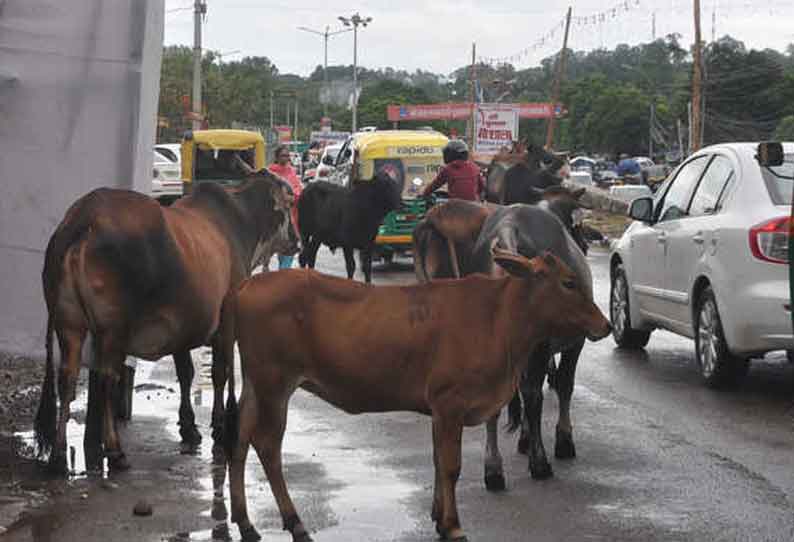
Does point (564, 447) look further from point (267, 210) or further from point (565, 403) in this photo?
point (267, 210)

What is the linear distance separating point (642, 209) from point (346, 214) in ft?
28.3

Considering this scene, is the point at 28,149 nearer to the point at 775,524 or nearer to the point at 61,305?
the point at 61,305

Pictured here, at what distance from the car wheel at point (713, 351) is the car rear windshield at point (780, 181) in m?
0.92

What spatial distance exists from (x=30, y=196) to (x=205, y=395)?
8.22 feet

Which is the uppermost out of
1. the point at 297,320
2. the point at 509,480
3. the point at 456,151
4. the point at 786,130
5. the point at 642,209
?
the point at 786,130

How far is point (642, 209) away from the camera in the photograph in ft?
44.6

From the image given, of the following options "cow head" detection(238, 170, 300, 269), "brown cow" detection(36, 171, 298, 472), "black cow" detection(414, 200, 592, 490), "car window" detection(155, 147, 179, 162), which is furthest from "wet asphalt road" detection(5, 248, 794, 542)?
"car window" detection(155, 147, 179, 162)

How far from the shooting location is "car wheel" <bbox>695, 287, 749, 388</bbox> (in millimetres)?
12117

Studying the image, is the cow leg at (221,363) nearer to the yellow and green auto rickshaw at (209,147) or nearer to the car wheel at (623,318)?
the car wheel at (623,318)

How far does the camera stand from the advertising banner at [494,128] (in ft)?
113

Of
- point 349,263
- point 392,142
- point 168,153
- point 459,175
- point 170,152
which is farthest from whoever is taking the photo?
point 170,152

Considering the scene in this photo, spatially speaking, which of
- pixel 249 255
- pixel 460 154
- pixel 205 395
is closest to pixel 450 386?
pixel 249 255

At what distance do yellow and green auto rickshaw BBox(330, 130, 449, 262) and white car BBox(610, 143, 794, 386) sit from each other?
11.3 m

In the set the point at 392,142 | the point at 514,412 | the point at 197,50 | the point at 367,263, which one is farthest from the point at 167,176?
the point at 514,412
